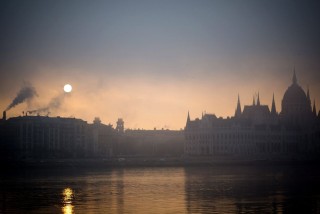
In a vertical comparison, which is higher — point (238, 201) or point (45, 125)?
point (45, 125)

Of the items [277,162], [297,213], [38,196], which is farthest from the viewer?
[277,162]

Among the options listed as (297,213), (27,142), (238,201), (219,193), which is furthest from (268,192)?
(27,142)

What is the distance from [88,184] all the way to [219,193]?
23695 millimetres

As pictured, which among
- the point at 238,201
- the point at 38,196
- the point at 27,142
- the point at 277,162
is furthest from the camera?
the point at 27,142

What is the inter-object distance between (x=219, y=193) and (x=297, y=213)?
18467 millimetres

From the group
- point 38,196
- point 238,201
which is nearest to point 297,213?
point 238,201

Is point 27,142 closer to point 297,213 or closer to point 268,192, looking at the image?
point 268,192

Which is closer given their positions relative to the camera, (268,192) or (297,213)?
(297,213)

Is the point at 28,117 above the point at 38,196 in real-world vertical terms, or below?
above

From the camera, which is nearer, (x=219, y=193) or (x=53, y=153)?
(x=219, y=193)

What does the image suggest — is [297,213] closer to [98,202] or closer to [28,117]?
[98,202]

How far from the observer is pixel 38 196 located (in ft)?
232

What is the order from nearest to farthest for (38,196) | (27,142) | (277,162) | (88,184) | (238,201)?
(238,201), (38,196), (88,184), (277,162), (27,142)

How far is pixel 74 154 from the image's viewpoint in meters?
180
